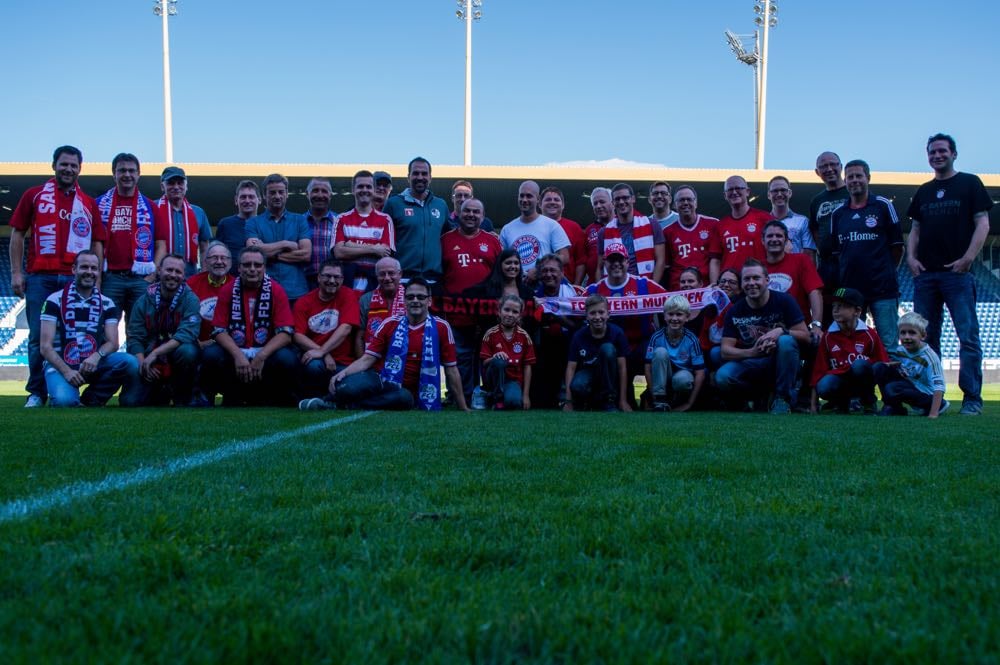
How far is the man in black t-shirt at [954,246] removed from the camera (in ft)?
22.2

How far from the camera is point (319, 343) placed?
7234 millimetres

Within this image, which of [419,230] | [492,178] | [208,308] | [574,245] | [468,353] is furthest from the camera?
[492,178]

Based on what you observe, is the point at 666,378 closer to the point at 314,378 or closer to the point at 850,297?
the point at 850,297

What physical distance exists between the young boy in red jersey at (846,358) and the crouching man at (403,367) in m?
2.89

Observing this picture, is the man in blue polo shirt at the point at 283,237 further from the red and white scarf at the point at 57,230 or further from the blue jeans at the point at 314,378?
the red and white scarf at the point at 57,230

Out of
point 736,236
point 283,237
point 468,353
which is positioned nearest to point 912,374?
point 736,236

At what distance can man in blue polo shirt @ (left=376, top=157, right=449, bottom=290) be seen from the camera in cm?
780

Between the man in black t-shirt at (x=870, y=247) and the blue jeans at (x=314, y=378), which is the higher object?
the man in black t-shirt at (x=870, y=247)

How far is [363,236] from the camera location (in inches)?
298

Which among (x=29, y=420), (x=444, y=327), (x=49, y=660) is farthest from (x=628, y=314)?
(x=49, y=660)

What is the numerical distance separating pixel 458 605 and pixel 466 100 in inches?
990

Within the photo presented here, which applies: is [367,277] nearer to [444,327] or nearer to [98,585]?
[444,327]

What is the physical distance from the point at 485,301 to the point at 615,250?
1.24 meters

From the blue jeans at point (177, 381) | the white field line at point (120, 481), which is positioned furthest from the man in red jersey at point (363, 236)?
the white field line at point (120, 481)
